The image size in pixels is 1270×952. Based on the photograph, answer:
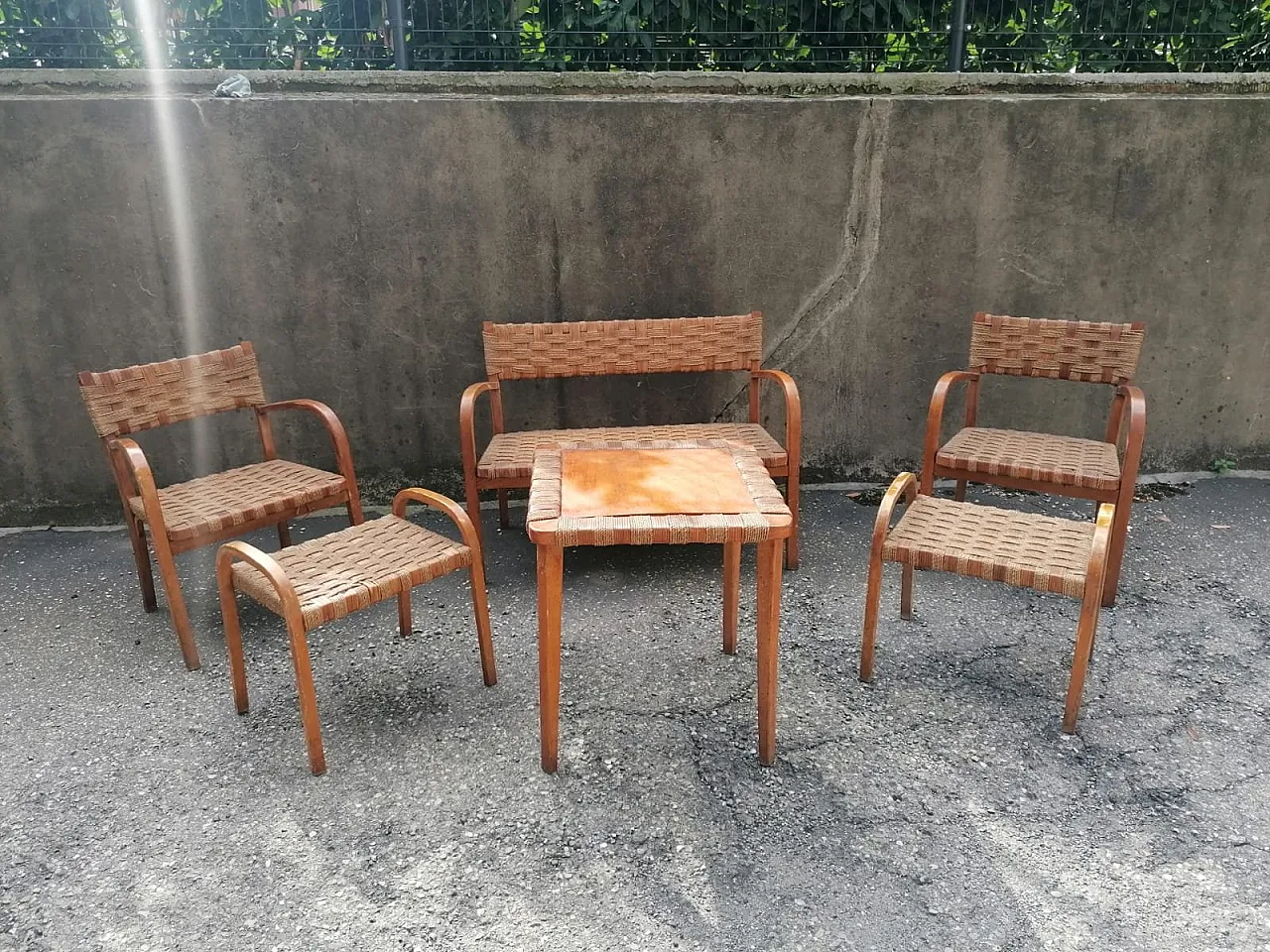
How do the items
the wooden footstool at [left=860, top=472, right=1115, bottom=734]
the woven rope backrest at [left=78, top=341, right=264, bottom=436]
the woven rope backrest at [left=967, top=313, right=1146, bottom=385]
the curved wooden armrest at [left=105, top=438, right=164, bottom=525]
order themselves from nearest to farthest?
the wooden footstool at [left=860, top=472, right=1115, bottom=734] → the curved wooden armrest at [left=105, top=438, right=164, bottom=525] → the woven rope backrest at [left=78, top=341, right=264, bottom=436] → the woven rope backrest at [left=967, top=313, right=1146, bottom=385]

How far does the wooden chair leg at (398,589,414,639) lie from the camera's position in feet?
10.7

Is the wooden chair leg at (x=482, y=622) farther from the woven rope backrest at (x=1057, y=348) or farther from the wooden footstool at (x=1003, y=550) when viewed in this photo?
the woven rope backrest at (x=1057, y=348)

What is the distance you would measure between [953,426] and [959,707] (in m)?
2.18

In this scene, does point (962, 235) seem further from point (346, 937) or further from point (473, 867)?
point (346, 937)

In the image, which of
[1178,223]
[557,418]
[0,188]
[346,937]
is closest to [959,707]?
[346,937]

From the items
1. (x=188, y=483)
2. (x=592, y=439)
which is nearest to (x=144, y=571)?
(x=188, y=483)

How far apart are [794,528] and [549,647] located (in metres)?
1.64

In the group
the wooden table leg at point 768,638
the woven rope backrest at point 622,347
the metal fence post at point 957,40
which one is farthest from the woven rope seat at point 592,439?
the metal fence post at point 957,40

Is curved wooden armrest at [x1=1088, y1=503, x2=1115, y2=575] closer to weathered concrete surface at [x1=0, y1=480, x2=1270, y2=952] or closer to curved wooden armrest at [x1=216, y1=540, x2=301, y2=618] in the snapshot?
weathered concrete surface at [x1=0, y1=480, x2=1270, y2=952]

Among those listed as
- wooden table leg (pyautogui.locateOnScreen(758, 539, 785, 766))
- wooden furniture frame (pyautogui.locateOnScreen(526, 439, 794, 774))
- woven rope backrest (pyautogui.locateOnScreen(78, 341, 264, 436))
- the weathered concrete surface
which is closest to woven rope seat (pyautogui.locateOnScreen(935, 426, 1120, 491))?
the weathered concrete surface

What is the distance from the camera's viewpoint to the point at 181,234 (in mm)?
4012

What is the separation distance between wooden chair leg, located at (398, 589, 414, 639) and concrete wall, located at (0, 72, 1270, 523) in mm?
1357

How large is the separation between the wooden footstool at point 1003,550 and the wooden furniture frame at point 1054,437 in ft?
1.26

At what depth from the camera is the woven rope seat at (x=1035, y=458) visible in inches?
129
